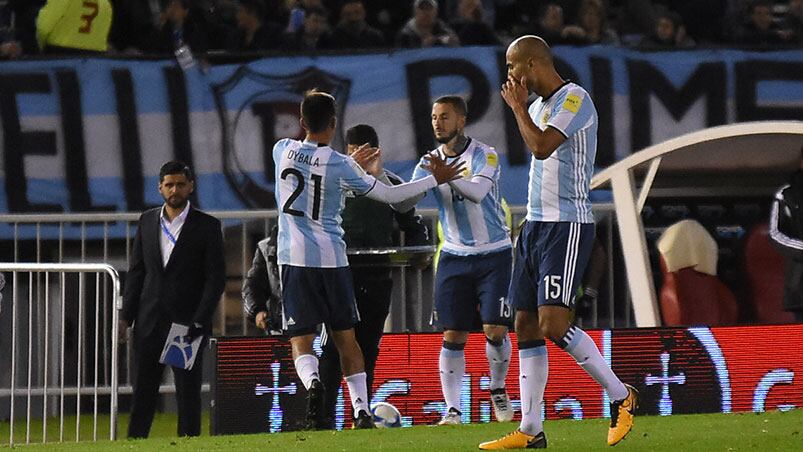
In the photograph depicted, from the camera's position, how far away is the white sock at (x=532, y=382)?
30.7ft

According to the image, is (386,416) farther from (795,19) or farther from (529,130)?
(795,19)

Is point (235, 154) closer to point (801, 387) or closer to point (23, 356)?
point (23, 356)

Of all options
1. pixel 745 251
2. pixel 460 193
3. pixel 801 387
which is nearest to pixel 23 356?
pixel 460 193

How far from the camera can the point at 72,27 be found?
16297 millimetres

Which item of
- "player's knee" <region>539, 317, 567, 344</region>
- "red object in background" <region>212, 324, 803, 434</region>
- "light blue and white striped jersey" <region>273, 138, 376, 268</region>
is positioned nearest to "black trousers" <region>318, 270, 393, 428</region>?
"red object in background" <region>212, 324, 803, 434</region>

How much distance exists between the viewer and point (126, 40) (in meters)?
17.4

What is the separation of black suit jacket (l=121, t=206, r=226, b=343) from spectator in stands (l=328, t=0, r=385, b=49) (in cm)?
525

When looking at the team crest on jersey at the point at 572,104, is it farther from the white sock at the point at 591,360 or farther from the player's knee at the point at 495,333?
the player's knee at the point at 495,333

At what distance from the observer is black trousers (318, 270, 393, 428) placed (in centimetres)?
1150

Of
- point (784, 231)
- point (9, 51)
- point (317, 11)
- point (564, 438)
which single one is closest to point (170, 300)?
point (564, 438)

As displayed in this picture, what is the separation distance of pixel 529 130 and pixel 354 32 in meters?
8.23

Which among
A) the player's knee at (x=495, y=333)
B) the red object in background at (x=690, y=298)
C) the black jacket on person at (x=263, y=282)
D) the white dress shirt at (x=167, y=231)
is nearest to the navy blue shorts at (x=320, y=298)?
the player's knee at (x=495, y=333)

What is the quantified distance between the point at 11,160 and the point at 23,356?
3.69 m

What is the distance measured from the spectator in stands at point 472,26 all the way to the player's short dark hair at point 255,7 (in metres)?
1.86
